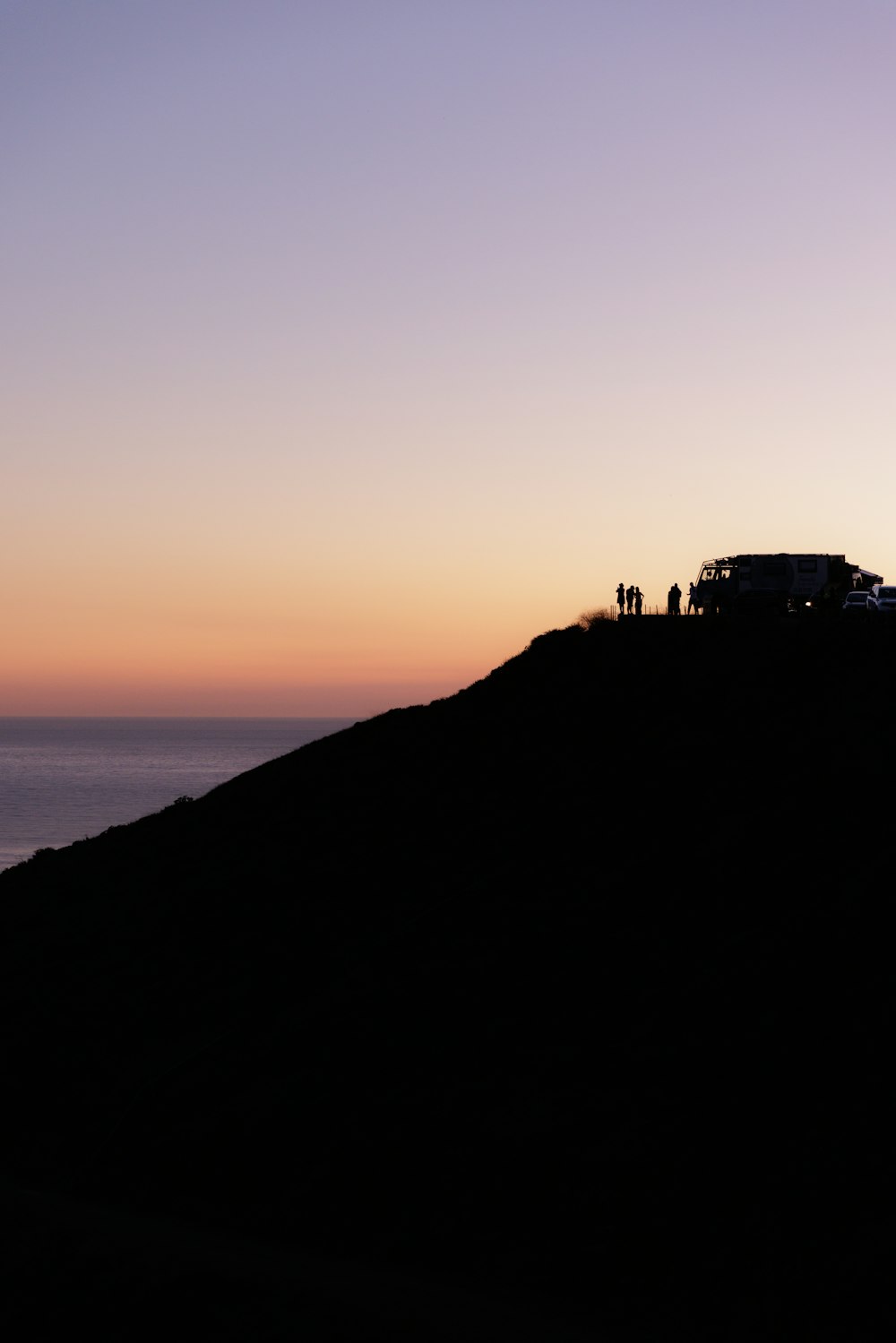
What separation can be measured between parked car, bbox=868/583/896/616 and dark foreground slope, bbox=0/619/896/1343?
356 inches

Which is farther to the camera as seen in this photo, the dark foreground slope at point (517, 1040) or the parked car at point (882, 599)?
the parked car at point (882, 599)

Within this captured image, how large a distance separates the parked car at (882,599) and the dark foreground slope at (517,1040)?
9.05 meters

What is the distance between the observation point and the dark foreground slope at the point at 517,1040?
598 inches

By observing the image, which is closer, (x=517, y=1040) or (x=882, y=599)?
(x=517, y=1040)

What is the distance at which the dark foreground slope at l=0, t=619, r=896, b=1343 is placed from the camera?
15188mm

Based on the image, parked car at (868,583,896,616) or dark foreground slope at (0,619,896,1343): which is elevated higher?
parked car at (868,583,896,616)

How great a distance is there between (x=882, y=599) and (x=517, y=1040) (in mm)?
27324

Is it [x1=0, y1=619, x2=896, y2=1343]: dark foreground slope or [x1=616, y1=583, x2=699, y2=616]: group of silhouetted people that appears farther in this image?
[x1=616, y1=583, x2=699, y2=616]: group of silhouetted people

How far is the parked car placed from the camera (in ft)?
135

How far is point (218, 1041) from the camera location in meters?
23.0

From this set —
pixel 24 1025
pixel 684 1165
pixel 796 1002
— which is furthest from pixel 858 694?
pixel 24 1025

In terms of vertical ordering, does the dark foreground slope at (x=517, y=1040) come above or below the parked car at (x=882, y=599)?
below

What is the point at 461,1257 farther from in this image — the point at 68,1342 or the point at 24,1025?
the point at 24,1025

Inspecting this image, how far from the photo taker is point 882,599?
138ft
